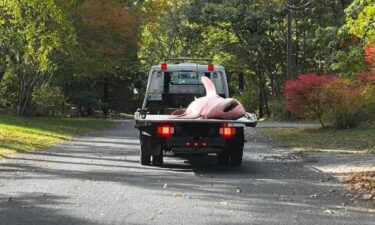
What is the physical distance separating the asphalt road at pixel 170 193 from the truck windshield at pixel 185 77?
76.9 inches

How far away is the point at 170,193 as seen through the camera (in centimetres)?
886

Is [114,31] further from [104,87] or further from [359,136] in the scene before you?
[104,87]

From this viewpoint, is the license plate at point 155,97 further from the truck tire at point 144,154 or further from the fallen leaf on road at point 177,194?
the fallen leaf on road at point 177,194

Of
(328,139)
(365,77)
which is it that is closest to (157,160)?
(328,139)

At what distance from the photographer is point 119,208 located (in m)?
7.56

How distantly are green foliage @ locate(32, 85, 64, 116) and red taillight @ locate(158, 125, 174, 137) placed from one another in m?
24.7

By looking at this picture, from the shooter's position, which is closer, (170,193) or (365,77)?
(170,193)

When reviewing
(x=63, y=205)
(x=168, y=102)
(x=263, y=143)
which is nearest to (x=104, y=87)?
(x=263, y=143)

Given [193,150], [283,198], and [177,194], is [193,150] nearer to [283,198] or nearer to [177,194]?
[177,194]

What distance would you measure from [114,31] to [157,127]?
63.2 feet

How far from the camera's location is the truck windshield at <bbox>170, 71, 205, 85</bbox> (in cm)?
1441

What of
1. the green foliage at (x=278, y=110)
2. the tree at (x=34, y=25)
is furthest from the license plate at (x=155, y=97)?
the green foliage at (x=278, y=110)

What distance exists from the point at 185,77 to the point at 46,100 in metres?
22.2

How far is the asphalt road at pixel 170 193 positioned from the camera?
7051mm
